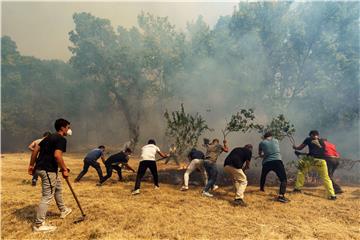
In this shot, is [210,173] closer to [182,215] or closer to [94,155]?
[182,215]

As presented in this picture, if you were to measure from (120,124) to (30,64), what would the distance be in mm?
12221

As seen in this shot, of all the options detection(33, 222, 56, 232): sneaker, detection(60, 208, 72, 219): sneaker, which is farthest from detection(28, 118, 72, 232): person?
detection(60, 208, 72, 219): sneaker

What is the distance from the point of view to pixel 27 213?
20.6 ft

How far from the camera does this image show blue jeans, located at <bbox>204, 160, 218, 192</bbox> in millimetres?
8148

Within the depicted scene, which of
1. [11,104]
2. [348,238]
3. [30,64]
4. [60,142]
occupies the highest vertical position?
[30,64]

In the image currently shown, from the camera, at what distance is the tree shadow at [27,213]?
6008 mm

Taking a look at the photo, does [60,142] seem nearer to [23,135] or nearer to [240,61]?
[240,61]

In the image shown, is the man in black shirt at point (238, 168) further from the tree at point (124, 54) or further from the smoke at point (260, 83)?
the tree at point (124, 54)

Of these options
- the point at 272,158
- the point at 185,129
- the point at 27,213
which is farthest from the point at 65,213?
the point at 185,129

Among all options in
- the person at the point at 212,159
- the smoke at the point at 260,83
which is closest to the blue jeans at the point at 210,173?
the person at the point at 212,159

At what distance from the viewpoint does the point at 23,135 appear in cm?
2958

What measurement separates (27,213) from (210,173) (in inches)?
189

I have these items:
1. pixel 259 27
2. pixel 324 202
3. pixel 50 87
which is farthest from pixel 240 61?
pixel 50 87

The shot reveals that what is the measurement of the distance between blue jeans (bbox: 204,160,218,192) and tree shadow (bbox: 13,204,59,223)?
403 centimetres
